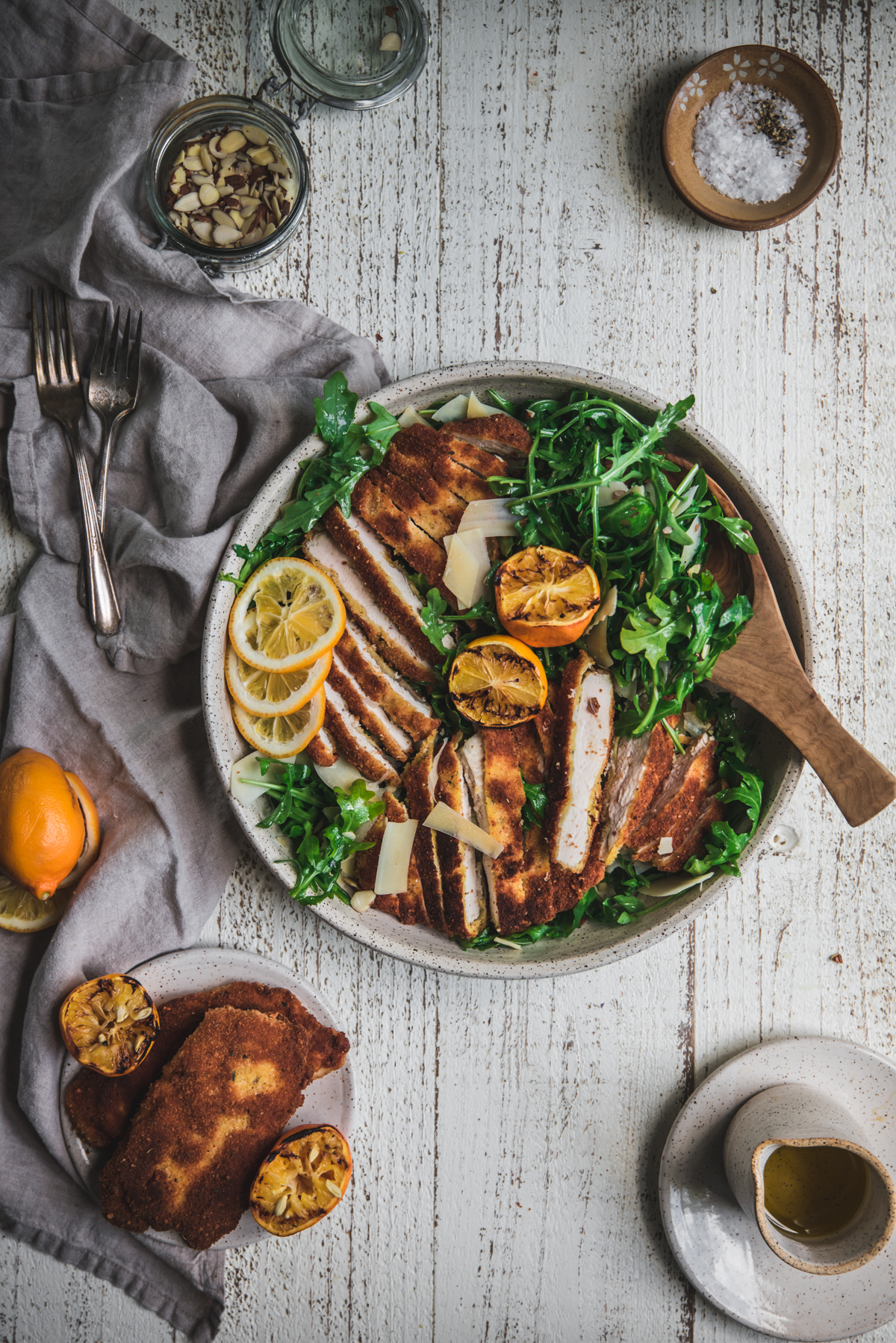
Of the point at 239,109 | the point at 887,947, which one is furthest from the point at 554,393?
the point at 887,947

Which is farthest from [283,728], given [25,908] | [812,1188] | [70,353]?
[812,1188]

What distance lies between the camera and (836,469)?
9.91ft

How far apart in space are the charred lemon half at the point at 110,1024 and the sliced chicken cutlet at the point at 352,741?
0.96m

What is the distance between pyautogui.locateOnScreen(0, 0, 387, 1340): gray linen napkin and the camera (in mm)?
2738

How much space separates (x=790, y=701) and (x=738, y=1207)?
1721mm

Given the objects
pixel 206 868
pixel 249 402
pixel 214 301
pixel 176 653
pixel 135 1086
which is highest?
pixel 214 301

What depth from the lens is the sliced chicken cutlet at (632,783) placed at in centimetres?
259

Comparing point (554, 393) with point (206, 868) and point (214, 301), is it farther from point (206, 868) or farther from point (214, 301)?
point (206, 868)

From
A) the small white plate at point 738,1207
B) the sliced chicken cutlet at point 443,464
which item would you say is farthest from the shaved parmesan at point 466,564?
the small white plate at point 738,1207

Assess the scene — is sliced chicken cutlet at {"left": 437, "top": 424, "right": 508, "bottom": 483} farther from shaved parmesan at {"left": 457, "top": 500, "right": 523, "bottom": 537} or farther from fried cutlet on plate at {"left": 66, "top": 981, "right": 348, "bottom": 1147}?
fried cutlet on plate at {"left": 66, "top": 981, "right": 348, "bottom": 1147}

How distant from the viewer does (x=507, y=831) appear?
258 centimetres

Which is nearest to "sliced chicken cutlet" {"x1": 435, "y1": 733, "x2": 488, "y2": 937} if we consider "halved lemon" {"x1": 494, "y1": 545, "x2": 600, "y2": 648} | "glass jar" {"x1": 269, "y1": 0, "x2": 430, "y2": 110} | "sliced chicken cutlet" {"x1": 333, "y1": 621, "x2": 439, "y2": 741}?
"sliced chicken cutlet" {"x1": 333, "y1": 621, "x2": 439, "y2": 741}

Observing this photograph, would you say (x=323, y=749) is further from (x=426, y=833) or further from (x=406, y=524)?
(x=406, y=524)

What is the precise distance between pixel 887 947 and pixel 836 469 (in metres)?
1.68
